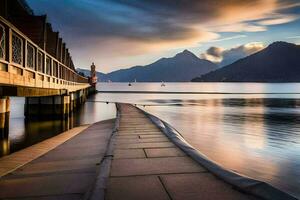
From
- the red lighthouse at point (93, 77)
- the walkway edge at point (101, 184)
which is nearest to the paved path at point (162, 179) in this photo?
the walkway edge at point (101, 184)

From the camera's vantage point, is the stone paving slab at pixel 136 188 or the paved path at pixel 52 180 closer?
the stone paving slab at pixel 136 188

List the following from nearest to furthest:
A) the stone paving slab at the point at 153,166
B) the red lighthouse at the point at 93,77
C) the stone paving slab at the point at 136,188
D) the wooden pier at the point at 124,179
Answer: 1. the stone paving slab at the point at 136,188
2. the wooden pier at the point at 124,179
3. the stone paving slab at the point at 153,166
4. the red lighthouse at the point at 93,77

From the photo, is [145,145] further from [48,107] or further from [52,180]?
[48,107]

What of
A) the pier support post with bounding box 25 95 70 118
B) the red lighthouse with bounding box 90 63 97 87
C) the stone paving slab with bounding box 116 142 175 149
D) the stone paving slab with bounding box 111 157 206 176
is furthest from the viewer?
the red lighthouse with bounding box 90 63 97 87

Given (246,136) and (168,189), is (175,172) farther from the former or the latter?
(246,136)

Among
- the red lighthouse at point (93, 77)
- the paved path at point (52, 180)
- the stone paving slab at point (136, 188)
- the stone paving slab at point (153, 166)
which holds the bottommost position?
the paved path at point (52, 180)

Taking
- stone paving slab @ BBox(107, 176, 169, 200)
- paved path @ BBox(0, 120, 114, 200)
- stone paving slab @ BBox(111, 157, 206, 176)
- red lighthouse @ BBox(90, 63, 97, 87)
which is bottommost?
paved path @ BBox(0, 120, 114, 200)

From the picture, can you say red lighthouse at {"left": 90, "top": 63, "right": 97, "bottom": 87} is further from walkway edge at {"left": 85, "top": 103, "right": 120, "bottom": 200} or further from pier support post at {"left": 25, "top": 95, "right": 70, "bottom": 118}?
walkway edge at {"left": 85, "top": 103, "right": 120, "bottom": 200}

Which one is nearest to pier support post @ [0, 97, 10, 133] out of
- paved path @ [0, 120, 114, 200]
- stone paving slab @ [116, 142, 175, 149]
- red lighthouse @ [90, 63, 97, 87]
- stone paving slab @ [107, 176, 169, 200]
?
paved path @ [0, 120, 114, 200]

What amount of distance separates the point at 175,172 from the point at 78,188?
2.33m

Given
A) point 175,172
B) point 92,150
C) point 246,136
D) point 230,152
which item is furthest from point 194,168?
point 246,136

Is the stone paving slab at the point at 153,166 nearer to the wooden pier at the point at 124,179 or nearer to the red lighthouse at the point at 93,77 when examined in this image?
the wooden pier at the point at 124,179

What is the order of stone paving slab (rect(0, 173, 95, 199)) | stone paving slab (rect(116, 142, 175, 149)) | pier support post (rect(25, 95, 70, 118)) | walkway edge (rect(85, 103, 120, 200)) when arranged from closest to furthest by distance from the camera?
walkway edge (rect(85, 103, 120, 200)), stone paving slab (rect(0, 173, 95, 199)), stone paving slab (rect(116, 142, 175, 149)), pier support post (rect(25, 95, 70, 118))

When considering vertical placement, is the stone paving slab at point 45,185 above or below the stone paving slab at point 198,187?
below
